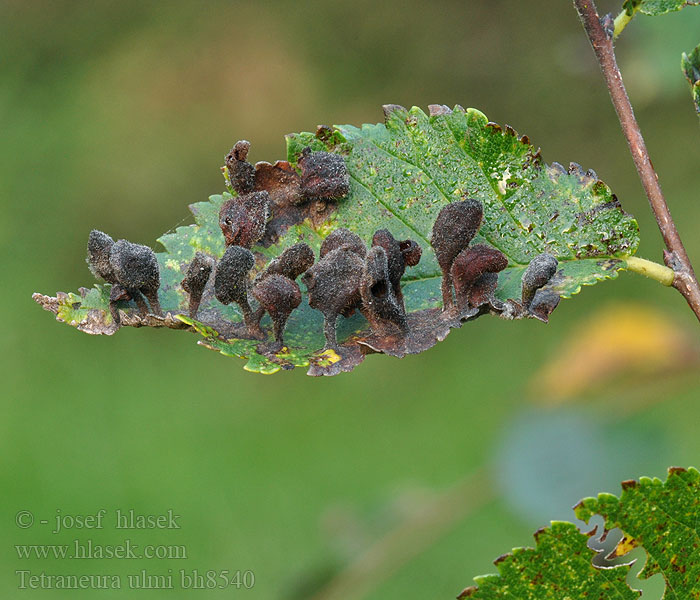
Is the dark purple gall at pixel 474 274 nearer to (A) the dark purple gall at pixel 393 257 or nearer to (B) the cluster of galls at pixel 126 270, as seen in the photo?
(A) the dark purple gall at pixel 393 257

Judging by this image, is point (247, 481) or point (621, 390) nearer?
point (621, 390)

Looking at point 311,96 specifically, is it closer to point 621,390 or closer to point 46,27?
point 46,27

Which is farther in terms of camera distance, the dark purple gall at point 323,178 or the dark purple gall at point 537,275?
the dark purple gall at point 323,178

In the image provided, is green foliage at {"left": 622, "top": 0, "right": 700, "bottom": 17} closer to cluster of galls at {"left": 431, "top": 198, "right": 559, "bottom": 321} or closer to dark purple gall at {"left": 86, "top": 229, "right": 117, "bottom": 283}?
cluster of galls at {"left": 431, "top": 198, "right": 559, "bottom": 321}

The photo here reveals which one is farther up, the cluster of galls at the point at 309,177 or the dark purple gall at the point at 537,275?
the cluster of galls at the point at 309,177

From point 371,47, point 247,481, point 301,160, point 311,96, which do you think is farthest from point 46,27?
point 301,160

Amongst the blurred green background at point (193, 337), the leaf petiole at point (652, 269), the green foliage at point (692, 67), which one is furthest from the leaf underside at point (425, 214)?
the blurred green background at point (193, 337)
